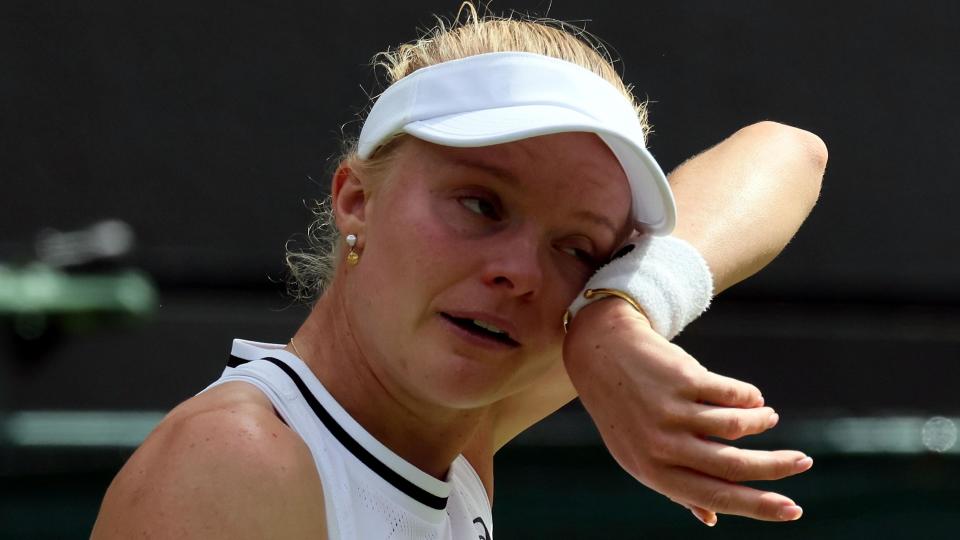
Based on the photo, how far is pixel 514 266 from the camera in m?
1.43

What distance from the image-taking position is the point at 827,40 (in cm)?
460

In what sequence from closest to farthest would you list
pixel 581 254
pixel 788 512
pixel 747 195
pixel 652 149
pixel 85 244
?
pixel 788 512
pixel 581 254
pixel 747 195
pixel 85 244
pixel 652 149

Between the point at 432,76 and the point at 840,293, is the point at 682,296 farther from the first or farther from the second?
the point at 840,293

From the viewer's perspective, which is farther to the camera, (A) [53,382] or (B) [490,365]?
(A) [53,382]

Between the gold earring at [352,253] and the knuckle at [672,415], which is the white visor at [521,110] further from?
the knuckle at [672,415]

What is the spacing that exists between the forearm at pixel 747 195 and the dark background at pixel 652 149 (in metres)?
2.12

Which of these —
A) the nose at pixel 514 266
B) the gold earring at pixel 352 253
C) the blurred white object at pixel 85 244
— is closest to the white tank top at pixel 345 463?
the gold earring at pixel 352 253

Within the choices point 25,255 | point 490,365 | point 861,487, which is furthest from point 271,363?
point 861,487

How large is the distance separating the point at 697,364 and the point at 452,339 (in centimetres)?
29

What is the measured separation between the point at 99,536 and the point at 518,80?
0.65 m

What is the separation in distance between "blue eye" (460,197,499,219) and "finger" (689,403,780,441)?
360 millimetres

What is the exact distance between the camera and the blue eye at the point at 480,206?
1.46 meters

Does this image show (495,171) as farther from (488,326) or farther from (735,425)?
(735,425)

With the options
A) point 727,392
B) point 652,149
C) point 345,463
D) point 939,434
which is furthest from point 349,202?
point 939,434
